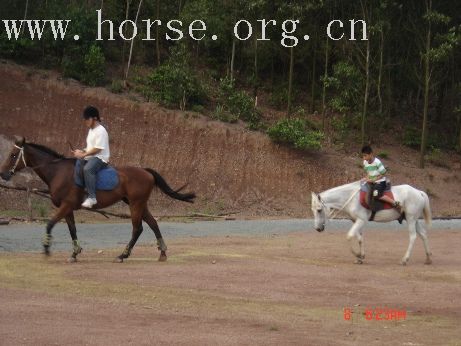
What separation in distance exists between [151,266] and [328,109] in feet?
121

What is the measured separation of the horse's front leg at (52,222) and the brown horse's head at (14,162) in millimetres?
1275

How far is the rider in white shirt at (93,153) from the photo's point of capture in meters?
19.4

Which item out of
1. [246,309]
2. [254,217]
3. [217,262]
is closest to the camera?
[246,309]

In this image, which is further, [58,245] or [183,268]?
[58,245]

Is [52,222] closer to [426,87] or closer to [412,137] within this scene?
[426,87]

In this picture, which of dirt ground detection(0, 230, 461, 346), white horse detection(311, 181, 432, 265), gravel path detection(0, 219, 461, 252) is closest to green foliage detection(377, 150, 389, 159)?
gravel path detection(0, 219, 461, 252)

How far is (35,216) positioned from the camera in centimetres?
3638

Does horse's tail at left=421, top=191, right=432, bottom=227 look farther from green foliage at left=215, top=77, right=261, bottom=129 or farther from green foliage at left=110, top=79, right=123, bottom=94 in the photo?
green foliage at left=110, top=79, right=123, bottom=94

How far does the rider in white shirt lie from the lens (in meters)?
19.4

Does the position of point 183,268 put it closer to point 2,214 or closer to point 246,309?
point 246,309

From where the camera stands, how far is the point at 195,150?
1870 inches

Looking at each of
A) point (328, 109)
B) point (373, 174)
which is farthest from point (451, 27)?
point (373, 174)

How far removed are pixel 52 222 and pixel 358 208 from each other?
23.8ft

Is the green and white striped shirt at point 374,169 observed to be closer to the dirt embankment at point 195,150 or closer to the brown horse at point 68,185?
the brown horse at point 68,185
